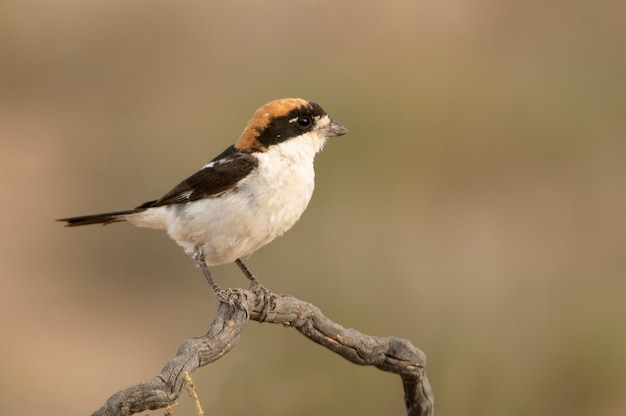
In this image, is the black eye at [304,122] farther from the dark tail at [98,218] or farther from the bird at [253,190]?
the dark tail at [98,218]

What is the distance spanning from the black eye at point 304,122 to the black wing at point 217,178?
0.21 metres

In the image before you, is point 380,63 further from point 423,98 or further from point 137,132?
point 137,132

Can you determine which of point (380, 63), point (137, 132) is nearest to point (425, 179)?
point (380, 63)

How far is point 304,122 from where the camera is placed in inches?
140

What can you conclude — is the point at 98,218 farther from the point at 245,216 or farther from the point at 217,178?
the point at 245,216

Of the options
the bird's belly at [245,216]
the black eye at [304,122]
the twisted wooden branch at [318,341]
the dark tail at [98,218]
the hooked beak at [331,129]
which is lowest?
the twisted wooden branch at [318,341]

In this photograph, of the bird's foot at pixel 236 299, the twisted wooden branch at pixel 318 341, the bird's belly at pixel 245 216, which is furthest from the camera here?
the bird's belly at pixel 245 216

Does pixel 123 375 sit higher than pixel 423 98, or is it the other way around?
pixel 423 98

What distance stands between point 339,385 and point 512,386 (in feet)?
2.78

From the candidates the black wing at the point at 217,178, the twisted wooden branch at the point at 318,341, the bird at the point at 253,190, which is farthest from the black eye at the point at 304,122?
the twisted wooden branch at the point at 318,341

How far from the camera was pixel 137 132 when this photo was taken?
273 inches

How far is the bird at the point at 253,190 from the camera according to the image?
3402mm

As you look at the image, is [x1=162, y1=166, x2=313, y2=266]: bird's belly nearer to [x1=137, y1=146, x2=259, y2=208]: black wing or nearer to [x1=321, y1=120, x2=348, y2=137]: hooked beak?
[x1=137, y1=146, x2=259, y2=208]: black wing

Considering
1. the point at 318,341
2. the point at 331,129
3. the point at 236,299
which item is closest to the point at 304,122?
the point at 331,129
